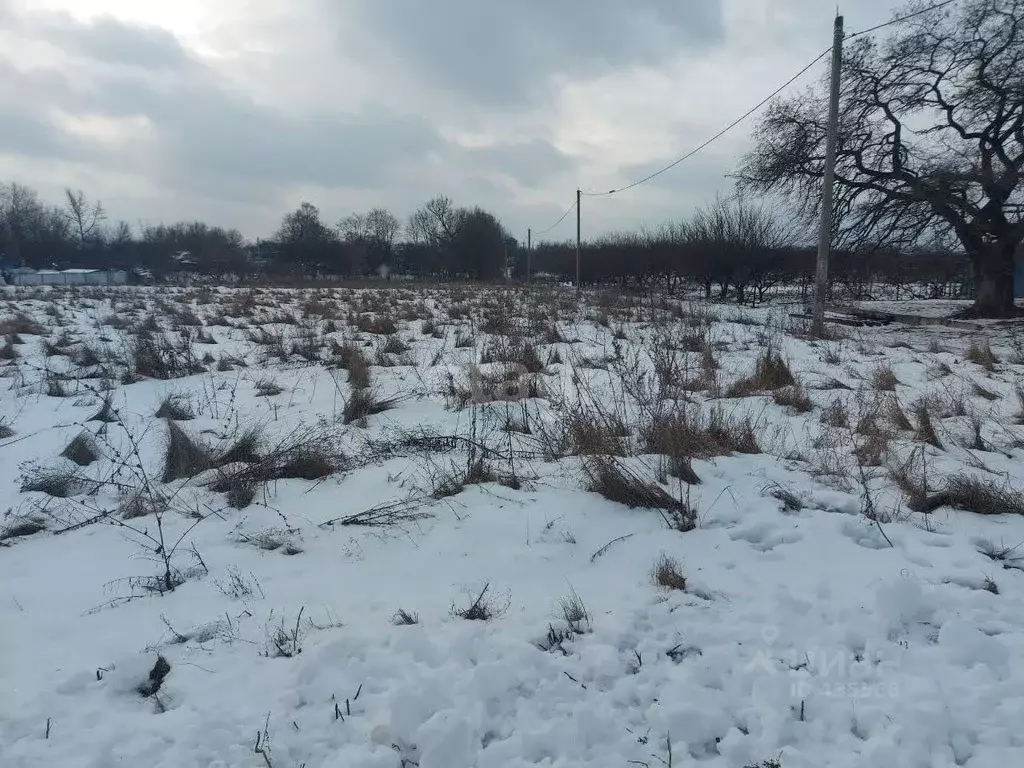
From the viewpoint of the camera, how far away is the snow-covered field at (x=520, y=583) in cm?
206

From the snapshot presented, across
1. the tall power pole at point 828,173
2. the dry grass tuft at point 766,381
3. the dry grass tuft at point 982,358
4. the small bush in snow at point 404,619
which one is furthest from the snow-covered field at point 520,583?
the tall power pole at point 828,173

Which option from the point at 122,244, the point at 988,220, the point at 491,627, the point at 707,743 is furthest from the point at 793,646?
the point at 122,244

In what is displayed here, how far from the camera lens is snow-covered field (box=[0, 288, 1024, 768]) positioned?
2064 mm

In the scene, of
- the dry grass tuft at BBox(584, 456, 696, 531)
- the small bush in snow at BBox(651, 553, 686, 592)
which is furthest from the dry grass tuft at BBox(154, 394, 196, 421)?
the small bush in snow at BBox(651, 553, 686, 592)

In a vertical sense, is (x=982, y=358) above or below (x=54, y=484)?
above

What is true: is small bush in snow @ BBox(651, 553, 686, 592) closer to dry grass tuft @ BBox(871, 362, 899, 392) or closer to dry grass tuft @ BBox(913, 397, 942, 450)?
dry grass tuft @ BBox(913, 397, 942, 450)

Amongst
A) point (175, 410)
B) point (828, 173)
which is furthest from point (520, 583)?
point (828, 173)

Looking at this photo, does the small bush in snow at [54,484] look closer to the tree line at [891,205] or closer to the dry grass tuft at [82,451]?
the dry grass tuft at [82,451]

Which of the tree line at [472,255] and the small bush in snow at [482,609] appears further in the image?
the tree line at [472,255]

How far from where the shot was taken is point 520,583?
294 cm

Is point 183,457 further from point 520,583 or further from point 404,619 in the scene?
point 520,583

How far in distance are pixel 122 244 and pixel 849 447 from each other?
68.5 meters

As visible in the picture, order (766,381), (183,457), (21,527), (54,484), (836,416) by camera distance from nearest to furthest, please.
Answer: (21,527) < (54,484) < (183,457) < (836,416) < (766,381)

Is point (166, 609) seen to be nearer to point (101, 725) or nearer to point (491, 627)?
point (101, 725)
